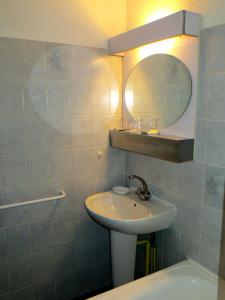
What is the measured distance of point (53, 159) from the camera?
1.83m

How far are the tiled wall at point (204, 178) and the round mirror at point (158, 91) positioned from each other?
140 millimetres

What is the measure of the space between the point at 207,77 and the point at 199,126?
27 centimetres

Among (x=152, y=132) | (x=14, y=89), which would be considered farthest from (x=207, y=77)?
(x=14, y=89)

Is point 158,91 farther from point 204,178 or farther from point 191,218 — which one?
point 191,218

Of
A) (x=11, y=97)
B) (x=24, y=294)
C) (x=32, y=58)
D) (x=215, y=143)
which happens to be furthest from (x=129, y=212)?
(x=32, y=58)

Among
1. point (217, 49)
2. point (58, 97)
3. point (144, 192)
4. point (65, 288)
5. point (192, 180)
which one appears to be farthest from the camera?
point (65, 288)

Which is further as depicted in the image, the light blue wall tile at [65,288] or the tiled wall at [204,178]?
the light blue wall tile at [65,288]

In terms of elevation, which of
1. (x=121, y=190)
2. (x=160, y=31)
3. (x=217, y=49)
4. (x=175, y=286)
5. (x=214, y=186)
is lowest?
(x=175, y=286)

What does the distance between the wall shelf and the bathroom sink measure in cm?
39

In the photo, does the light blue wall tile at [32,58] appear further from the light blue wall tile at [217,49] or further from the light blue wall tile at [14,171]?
the light blue wall tile at [217,49]

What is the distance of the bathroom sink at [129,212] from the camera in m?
1.60

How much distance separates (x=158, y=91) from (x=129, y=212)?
0.90 meters

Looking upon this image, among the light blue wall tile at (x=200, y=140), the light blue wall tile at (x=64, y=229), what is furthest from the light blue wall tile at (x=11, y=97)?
the light blue wall tile at (x=200, y=140)

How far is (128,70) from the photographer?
1.96 metres
